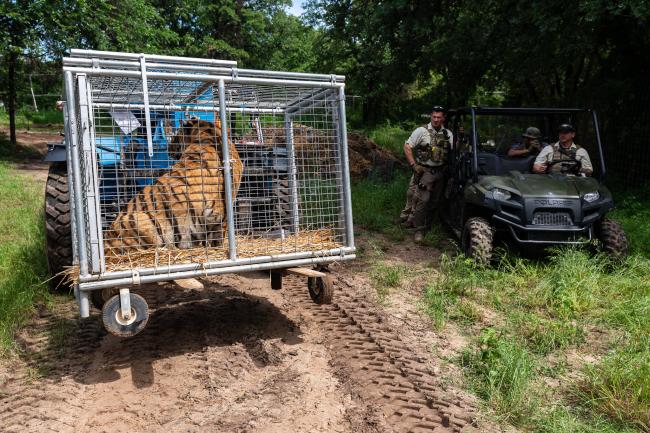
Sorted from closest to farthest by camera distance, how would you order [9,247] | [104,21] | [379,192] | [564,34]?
1. [9,247]
2. [564,34]
3. [379,192]
4. [104,21]

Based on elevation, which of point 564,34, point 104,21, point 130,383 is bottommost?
point 130,383

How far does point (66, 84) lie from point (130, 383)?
6.06 ft

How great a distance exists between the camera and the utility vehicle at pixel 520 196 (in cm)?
536

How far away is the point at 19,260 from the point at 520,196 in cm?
520

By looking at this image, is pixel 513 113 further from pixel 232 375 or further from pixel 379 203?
pixel 232 375

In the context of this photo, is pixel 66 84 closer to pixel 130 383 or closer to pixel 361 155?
pixel 130 383

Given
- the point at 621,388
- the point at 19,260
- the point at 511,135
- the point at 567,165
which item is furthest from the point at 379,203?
the point at 621,388

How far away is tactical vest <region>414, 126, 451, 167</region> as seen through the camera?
720cm

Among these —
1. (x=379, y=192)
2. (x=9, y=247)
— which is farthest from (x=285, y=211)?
(x=379, y=192)

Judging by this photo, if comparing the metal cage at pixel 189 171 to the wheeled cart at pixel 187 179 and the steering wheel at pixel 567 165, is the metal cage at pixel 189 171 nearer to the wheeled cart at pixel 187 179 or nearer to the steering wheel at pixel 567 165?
the wheeled cart at pixel 187 179

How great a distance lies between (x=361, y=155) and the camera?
11.9 metres

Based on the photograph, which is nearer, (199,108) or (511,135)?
(199,108)

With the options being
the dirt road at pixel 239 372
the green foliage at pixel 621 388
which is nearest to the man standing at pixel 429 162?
the dirt road at pixel 239 372

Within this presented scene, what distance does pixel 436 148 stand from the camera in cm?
719
